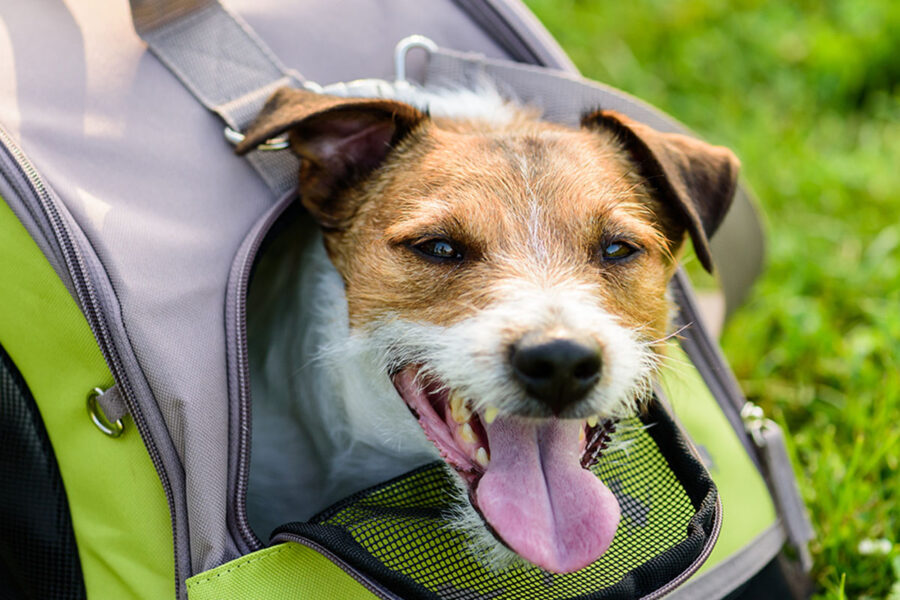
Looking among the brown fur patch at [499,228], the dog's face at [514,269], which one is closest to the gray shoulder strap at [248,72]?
the dog's face at [514,269]

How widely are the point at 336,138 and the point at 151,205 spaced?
0.56 metres

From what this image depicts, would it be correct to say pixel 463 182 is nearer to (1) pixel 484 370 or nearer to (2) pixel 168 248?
(1) pixel 484 370

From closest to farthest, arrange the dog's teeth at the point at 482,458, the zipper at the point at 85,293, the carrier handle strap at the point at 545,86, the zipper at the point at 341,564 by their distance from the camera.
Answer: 1. the zipper at the point at 341,564
2. the zipper at the point at 85,293
3. the dog's teeth at the point at 482,458
4. the carrier handle strap at the point at 545,86

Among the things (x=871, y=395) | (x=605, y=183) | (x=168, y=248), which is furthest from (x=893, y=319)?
(x=168, y=248)

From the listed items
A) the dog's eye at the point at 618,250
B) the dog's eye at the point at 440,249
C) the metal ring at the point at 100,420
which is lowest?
the metal ring at the point at 100,420

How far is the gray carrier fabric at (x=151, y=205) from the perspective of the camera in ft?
6.59

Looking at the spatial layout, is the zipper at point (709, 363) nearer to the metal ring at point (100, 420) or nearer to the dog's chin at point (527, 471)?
the dog's chin at point (527, 471)

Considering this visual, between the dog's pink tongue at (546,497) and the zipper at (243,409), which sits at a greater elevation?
the zipper at (243,409)

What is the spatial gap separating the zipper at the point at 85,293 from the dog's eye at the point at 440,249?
0.77m

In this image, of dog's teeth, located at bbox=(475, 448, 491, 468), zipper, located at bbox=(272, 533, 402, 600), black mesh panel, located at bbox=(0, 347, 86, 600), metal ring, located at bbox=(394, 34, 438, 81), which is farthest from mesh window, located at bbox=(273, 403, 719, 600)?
metal ring, located at bbox=(394, 34, 438, 81)

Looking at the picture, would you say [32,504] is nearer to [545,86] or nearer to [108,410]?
[108,410]

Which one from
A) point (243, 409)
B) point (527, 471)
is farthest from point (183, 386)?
point (527, 471)

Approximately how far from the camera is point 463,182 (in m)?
2.29

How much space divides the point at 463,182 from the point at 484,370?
1.74ft
